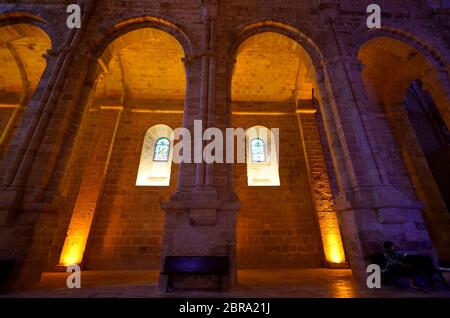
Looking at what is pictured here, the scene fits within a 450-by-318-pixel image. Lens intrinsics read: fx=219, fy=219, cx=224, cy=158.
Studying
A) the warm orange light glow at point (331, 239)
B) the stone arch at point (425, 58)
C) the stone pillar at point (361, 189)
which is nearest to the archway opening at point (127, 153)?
the stone pillar at point (361, 189)

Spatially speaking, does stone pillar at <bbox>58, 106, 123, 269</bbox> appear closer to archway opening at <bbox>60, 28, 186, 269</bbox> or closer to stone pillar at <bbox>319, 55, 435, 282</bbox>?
archway opening at <bbox>60, 28, 186, 269</bbox>

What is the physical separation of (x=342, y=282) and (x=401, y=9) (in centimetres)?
901

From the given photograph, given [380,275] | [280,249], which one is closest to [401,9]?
[380,275]

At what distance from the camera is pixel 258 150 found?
10.2 metres

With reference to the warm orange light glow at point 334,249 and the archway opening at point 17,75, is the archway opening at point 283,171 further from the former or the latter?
the archway opening at point 17,75

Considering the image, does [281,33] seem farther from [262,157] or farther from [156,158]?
[156,158]

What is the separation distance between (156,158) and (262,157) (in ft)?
15.8

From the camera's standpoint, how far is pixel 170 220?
4559 millimetres

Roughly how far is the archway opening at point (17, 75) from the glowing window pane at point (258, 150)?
8.70 metres

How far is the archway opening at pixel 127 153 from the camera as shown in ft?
24.7

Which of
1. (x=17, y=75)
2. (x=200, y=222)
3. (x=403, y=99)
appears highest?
(x=17, y=75)

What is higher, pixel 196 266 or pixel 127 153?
pixel 127 153

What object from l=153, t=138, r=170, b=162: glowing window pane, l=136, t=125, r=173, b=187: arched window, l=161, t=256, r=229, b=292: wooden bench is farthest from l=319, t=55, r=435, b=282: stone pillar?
l=153, t=138, r=170, b=162: glowing window pane

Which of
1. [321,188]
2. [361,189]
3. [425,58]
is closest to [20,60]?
[361,189]
